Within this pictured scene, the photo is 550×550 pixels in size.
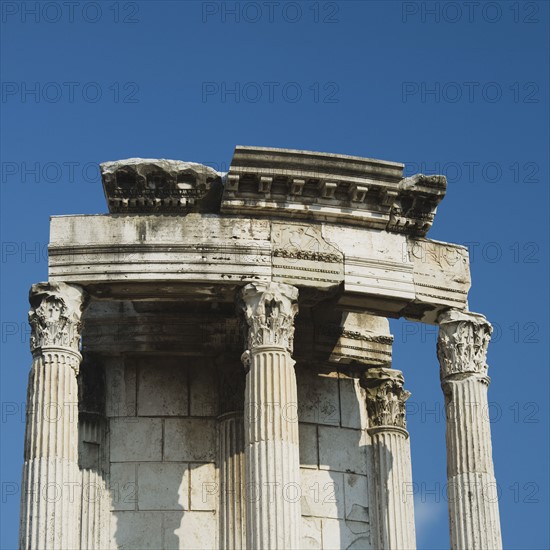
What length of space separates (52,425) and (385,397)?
8.46 meters

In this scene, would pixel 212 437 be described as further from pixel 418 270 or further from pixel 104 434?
pixel 418 270

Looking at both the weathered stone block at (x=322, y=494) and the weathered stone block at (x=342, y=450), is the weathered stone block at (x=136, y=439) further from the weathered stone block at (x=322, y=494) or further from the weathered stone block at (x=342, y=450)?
the weathered stone block at (x=342, y=450)

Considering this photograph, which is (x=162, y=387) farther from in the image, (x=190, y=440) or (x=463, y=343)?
(x=463, y=343)

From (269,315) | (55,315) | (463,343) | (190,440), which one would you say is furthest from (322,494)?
(55,315)

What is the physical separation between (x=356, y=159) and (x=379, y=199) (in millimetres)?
1037

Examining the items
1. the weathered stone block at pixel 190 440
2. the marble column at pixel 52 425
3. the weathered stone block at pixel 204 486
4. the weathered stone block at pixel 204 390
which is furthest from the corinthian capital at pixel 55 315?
the weathered stone block at pixel 204 486

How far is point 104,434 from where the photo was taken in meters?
38.5

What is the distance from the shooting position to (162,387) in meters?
38.9

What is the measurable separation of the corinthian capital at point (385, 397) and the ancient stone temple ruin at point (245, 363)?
0.04 m

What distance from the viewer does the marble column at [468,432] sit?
3556 cm

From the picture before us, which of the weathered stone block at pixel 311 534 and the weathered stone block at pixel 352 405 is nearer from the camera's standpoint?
the weathered stone block at pixel 311 534

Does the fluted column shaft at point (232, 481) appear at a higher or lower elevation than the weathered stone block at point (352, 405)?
lower

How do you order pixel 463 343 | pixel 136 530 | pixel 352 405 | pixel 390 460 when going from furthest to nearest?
1. pixel 352 405
2. pixel 390 460
3. pixel 136 530
4. pixel 463 343

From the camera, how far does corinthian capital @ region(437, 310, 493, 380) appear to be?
3681cm
